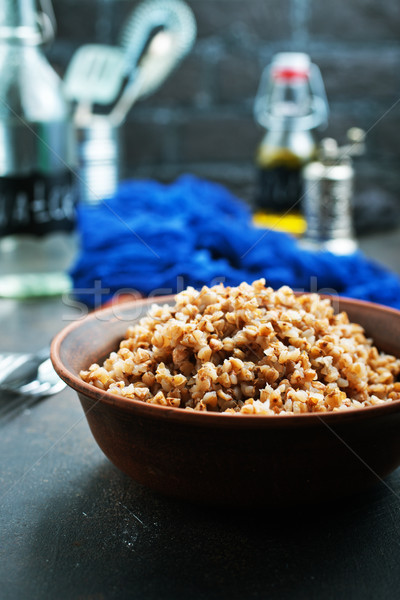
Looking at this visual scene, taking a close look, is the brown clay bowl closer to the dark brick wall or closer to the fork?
the fork

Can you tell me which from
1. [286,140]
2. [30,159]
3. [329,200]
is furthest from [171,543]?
[286,140]

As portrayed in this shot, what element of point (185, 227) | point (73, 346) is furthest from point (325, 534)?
point (185, 227)

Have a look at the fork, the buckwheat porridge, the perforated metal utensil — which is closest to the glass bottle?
the perforated metal utensil

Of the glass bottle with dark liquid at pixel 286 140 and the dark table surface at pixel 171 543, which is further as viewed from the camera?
the glass bottle with dark liquid at pixel 286 140

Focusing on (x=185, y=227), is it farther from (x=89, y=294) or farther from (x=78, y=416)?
(x=78, y=416)

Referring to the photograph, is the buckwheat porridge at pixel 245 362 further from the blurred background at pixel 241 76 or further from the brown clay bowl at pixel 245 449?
the blurred background at pixel 241 76

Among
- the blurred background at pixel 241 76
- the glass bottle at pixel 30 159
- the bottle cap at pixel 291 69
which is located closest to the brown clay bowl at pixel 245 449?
the glass bottle at pixel 30 159
